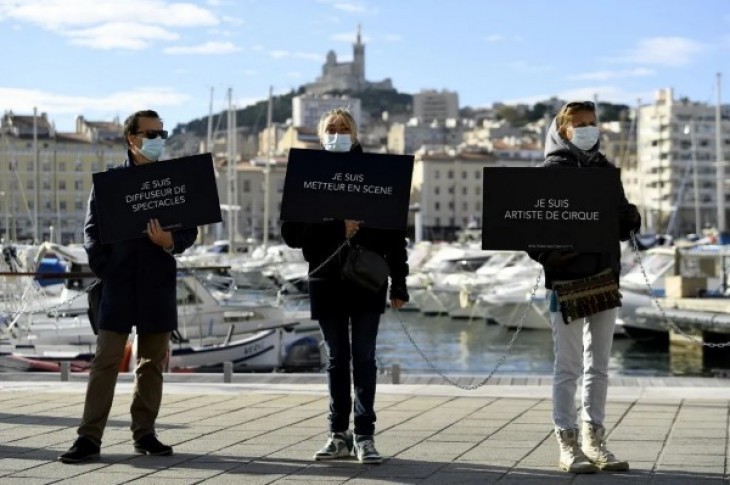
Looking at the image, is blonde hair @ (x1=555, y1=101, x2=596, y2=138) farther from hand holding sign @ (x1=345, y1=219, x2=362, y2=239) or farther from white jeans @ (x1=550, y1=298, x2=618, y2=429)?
hand holding sign @ (x1=345, y1=219, x2=362, y2=239)

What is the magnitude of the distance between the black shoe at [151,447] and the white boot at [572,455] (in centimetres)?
210

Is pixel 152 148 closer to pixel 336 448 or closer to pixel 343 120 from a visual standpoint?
pixel 343 120

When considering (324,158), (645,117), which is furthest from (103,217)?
(645,117)

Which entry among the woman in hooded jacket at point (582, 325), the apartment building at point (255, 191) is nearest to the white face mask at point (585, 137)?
the woman in hooded jacket at point (582, 325)

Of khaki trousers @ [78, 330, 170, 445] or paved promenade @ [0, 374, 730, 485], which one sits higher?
khaki trousers @ [78, 330, 170, 445]

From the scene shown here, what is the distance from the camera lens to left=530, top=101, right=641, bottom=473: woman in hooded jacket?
733 centimetres

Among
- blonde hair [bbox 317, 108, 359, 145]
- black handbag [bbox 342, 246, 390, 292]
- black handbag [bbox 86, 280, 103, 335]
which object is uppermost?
blonde hair [bbox 317, 108, 359, 145]

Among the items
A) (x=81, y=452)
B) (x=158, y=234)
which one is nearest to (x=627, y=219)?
(x=158, y=234)

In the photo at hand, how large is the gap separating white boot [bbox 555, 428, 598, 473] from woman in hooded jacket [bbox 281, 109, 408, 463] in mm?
998

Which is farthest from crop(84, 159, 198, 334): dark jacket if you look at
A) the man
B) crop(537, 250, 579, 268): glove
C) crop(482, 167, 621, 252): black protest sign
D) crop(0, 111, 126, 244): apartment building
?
crop(0, 111, 126, 244): apartment building

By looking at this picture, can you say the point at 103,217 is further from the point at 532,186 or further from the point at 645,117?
the point at 645,117

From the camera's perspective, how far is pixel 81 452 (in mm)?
7562

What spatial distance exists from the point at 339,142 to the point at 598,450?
82.2 inches

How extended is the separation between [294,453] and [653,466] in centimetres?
191
